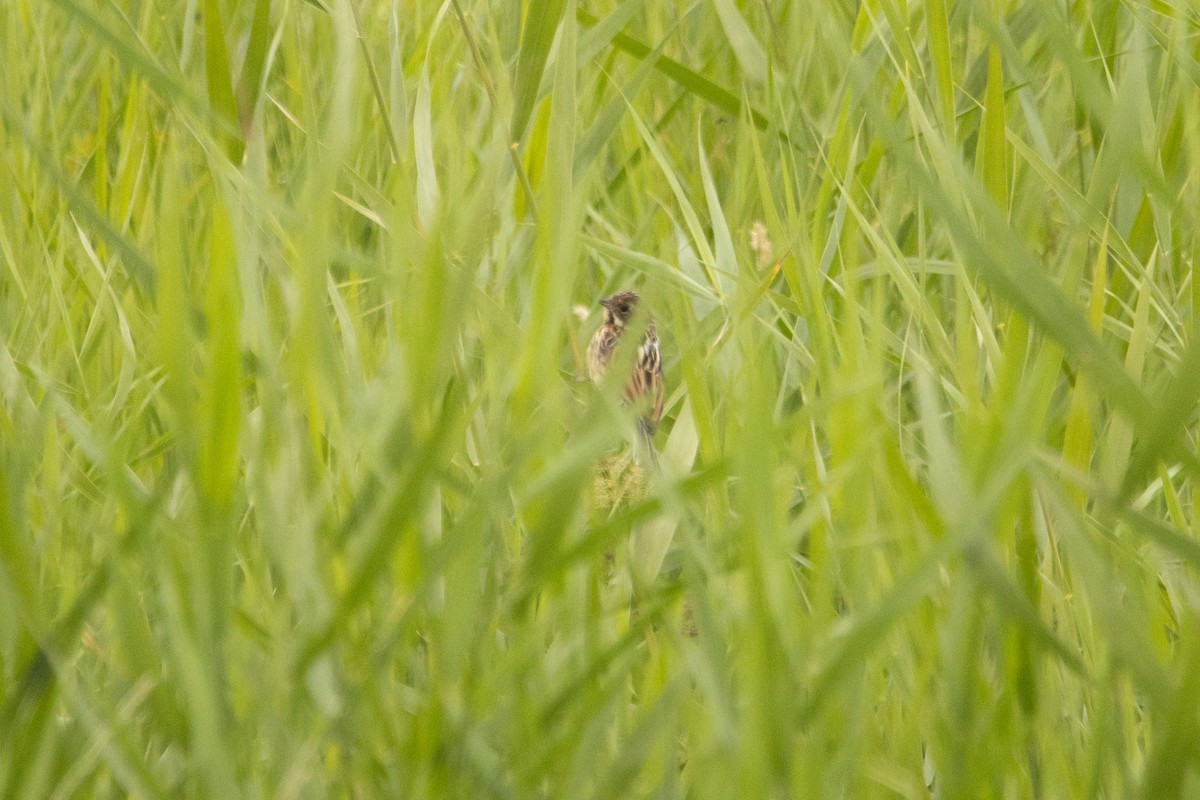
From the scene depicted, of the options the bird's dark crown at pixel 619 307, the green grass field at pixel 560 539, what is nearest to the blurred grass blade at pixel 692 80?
the bird's dark crown at pixel 619 307

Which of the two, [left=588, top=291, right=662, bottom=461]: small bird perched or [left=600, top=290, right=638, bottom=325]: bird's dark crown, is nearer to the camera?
[left=600, top=290, right=638, bottom=325]: bird's dark crown

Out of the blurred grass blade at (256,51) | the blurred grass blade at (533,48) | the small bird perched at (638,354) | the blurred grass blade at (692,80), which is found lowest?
Answer: the small bird perched at (638,354)

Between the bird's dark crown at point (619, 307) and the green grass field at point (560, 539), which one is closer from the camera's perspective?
the green grass field at point (560, 539)

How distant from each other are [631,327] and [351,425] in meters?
0.25

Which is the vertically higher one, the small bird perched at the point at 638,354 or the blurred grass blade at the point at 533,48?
the blurred grass blade at the point at 533,48

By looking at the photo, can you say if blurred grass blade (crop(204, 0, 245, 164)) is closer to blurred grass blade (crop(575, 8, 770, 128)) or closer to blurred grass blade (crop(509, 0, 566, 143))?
Result: blurred grass blade (crop(509, 0, 566, 143))

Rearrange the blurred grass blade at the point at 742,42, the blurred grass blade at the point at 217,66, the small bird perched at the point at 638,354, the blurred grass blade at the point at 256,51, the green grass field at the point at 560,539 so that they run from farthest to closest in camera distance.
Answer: the small bird perched at the point at 638,354
the blurred grass blade at the point at 742,42
the blurred grass blade at the point at 256,51
the blurred grass blade at the point at 217,66
the green grass field at the point at 560,539

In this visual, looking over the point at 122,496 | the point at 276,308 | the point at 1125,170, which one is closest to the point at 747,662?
the point at 122,496

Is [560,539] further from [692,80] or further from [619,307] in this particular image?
[619,307]

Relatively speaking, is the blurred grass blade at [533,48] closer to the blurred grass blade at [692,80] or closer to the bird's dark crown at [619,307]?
the blurred grass blade at [692,80]

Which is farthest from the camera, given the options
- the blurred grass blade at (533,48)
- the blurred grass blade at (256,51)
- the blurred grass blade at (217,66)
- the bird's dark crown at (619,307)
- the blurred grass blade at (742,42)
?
the bird's dark crown at (619,307)

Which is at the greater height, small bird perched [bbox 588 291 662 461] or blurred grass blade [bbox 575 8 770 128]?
blurred grass blade [bbox 575 8 770 128]

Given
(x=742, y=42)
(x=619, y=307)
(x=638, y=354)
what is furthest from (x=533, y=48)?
(x=619, y=307)

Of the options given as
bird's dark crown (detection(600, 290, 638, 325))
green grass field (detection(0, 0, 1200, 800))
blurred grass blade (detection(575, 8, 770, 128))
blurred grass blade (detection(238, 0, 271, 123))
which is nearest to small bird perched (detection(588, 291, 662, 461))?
bird's dark crown (detection(600, 290, 638, 325))
